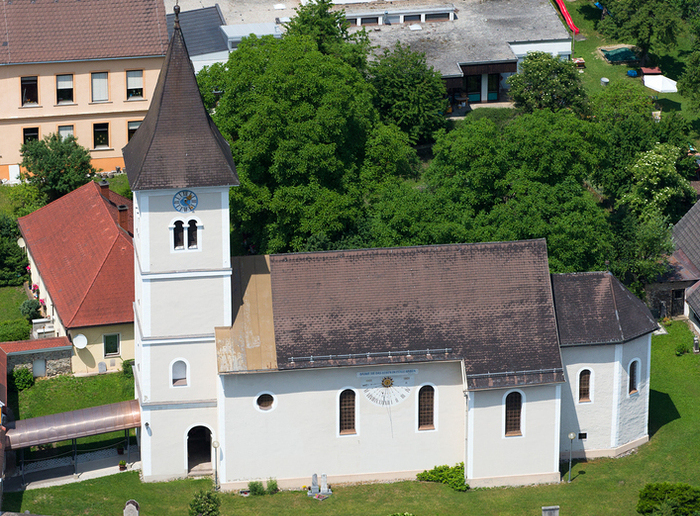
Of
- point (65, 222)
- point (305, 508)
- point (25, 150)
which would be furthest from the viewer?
point (25, 150)

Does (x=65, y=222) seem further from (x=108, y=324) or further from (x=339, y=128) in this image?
(x=339, y=128)

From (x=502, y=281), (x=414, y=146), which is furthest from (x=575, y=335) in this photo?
(x=414, y=146)

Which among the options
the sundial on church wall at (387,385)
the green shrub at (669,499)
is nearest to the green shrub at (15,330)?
the sundial on church wall at (387,385)

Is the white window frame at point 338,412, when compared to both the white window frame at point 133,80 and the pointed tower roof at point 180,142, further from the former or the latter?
the white window frame at point 133,80

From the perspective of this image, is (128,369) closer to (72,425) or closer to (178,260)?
(72,425)

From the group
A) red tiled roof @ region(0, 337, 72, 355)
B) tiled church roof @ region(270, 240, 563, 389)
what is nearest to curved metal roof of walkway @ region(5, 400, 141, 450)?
tiled church roof @ region(270, 240, 563, 389)

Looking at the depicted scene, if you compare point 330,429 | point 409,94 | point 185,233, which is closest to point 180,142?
point 185,233
